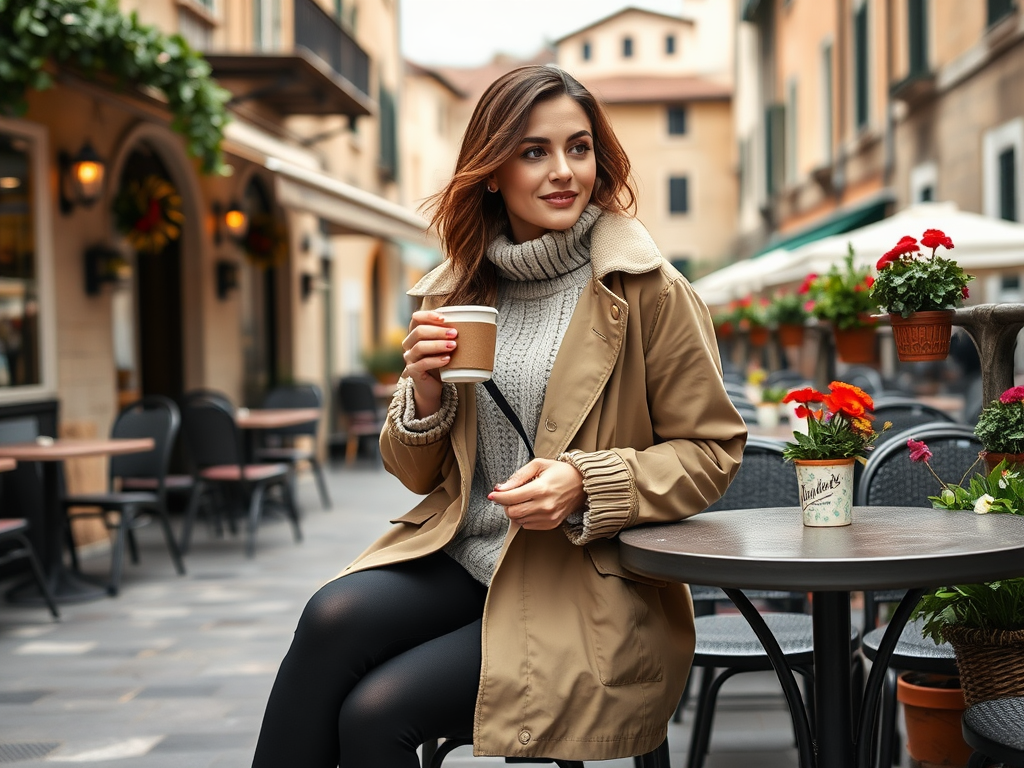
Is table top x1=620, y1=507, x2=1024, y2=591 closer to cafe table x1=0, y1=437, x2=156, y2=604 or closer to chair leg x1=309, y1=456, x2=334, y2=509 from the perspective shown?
cafe table x1=0, y1=437, x2=156, y2=604

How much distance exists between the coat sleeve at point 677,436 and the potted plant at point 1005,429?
55 cm

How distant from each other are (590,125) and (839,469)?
815 millimetres

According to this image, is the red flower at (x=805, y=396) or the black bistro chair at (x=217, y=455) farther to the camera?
the black bistro chair at (x=217, y=455)

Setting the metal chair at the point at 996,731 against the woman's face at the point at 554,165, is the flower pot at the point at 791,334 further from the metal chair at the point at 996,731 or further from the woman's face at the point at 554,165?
the metal chair at the point at 996,731

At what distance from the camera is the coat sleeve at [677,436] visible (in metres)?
2.04

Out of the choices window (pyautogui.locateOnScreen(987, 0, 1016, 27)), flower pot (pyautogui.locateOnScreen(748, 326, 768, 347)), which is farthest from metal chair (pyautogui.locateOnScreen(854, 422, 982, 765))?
window (pyautogui.locateOnScreen(987, 0, 1016, 27))

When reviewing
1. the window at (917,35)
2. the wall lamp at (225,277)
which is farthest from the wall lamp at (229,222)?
the window at (917,35)

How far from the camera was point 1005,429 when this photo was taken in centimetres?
233

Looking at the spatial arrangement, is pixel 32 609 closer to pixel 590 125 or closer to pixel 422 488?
pixel 422 488

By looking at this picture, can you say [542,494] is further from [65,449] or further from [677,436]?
[65,449]

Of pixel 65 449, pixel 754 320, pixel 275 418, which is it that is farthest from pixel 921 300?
pixel 754 320

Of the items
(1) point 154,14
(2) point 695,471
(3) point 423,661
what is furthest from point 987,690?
(1) point 154,14

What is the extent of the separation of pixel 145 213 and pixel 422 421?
6721 millimetres

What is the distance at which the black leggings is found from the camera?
6.46 ft
